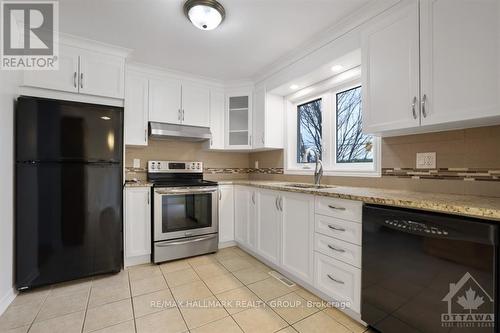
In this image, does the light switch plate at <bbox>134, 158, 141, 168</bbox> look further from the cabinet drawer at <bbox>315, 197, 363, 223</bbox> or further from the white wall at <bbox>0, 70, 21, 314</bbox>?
the cabinet drawer at <bbox>315, 197, 363, 223</bbox>

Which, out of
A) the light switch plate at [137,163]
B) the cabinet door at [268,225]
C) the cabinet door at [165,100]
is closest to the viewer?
the cabinet door at [268,225]

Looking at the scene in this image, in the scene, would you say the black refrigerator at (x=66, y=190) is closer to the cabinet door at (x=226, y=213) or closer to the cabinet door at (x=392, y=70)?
the cabinet door at (x=226, y=213)

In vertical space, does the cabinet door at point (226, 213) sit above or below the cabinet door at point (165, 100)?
below

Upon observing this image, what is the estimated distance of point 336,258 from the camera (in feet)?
5.43

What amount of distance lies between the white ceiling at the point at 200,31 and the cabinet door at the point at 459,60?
576 mm

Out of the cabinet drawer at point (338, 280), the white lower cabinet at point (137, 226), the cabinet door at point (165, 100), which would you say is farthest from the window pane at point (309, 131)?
the white lower cabinet at point (137, 226)

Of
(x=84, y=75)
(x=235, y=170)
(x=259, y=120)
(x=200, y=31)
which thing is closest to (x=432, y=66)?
(x=200, y=31)

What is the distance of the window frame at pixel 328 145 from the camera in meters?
2.10

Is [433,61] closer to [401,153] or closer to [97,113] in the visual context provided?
[401,153]

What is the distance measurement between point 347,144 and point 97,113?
251 cm

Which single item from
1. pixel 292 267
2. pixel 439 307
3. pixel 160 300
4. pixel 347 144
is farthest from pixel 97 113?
pixel 439 307

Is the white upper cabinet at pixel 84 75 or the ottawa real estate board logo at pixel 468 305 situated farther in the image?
the white upper cabinet at pixel 84 75

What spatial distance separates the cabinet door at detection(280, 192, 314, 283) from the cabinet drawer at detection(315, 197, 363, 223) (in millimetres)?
92

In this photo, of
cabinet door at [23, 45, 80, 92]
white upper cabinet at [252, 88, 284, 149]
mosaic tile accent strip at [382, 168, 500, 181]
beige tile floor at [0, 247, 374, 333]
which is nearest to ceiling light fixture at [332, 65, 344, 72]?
white upper cabinet at [252, 88, 284, 149]
